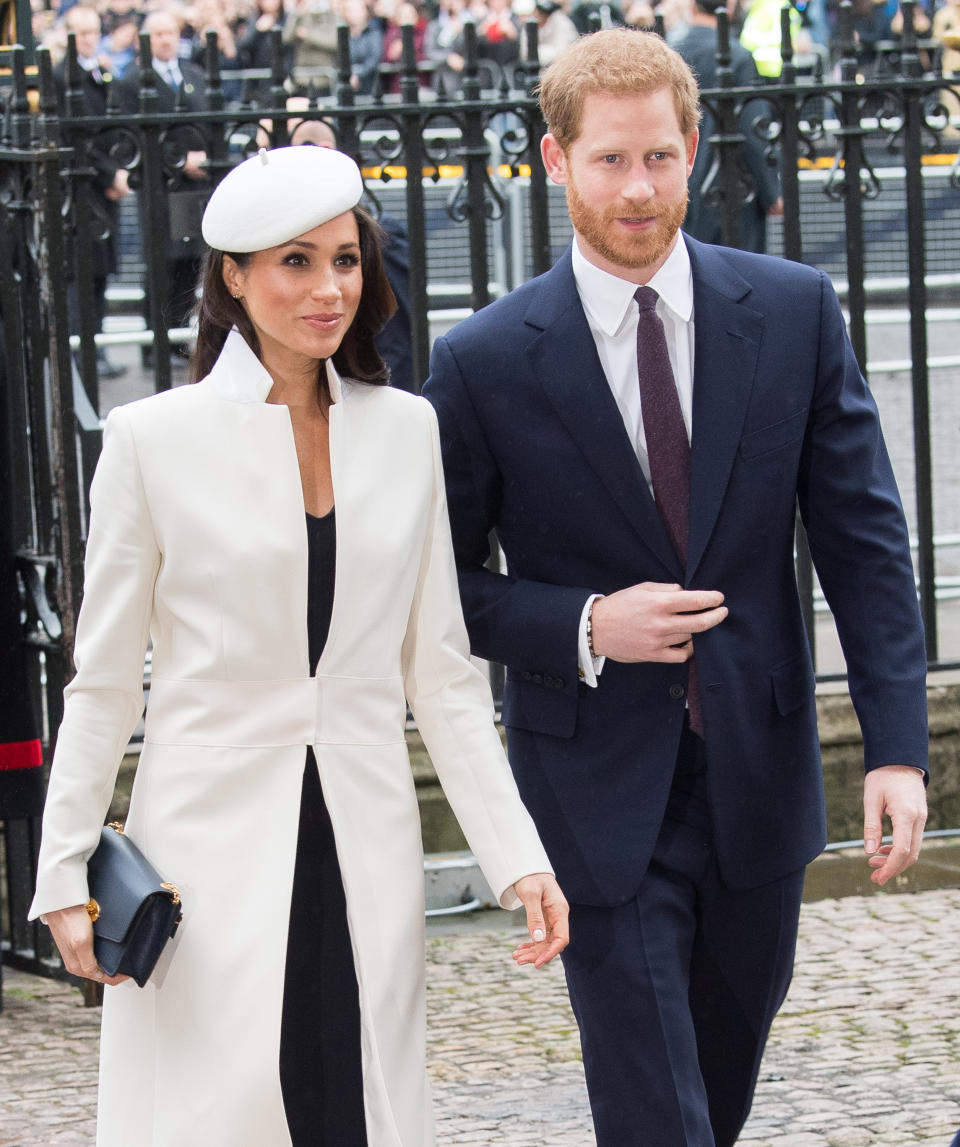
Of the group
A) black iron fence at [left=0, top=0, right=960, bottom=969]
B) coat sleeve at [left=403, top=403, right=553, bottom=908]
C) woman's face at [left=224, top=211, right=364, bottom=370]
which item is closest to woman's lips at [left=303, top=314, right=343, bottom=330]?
woman's face at [left=224, top=211, right=364, bottom=370]

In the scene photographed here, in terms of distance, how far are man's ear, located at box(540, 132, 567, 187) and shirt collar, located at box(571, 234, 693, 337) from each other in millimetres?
129

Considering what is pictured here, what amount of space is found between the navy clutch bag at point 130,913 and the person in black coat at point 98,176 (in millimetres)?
3033

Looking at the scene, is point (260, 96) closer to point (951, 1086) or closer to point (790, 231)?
point (790, 231)

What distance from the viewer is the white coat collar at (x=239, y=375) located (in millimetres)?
3104

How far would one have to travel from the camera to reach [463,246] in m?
12.0

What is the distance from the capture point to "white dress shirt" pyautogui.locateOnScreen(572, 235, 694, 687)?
336 centimetres

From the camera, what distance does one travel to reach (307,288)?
3.06 m

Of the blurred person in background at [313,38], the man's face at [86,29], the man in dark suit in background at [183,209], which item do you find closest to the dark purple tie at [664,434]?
the man in dark suit in background at [183,209]

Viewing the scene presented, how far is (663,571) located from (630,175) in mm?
630

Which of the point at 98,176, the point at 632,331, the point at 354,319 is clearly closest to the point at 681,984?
the point at 632,331

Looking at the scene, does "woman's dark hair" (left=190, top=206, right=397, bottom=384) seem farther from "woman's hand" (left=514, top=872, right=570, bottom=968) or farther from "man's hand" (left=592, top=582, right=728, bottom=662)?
"woman's hand" (left=514, top=872, right=570, bottom=968)

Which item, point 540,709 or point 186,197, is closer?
point 540,709

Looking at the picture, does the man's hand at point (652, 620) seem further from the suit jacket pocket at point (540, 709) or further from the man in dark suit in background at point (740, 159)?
the man in dark suit in background at point (740, 159)

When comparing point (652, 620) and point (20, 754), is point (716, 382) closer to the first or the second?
point (652, 620)
